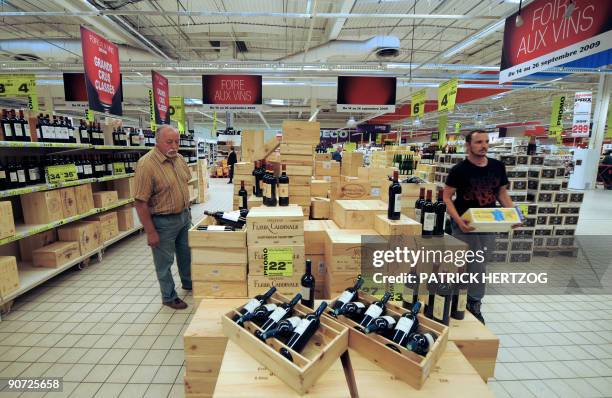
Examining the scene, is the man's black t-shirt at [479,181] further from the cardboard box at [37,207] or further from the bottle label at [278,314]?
the cardboard box at [37,207]

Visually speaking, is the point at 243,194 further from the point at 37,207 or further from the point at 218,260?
the point at 37,207

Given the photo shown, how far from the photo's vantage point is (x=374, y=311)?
63.2 inches

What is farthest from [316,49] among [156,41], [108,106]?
[108,106]

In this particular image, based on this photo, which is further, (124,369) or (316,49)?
(316,49)

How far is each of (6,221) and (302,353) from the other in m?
3.62

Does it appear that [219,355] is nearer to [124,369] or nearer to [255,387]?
[255,387]

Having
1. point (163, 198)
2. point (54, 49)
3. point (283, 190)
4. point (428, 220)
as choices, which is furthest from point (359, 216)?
point (54, 49)

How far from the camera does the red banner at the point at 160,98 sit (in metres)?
6.59

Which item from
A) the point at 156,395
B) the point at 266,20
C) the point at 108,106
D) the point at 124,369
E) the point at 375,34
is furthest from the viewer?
the point at 375,34

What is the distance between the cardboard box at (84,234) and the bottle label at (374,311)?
177 inches

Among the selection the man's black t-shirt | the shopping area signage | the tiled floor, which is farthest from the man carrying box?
the shopping area signage

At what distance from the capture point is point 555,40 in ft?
10.3

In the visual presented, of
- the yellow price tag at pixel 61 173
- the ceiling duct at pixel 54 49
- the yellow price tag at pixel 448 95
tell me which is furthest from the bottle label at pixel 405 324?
the ceiling duct at pixel 54 49

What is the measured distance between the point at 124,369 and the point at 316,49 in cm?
805
